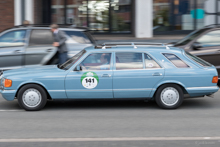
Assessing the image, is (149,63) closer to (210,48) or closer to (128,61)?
(128,61)

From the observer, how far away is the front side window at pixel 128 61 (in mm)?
8102

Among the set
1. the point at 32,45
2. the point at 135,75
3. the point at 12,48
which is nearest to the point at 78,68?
the point at 135,75

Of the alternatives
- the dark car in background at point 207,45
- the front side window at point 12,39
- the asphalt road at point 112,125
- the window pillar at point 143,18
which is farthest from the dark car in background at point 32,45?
the window pillar at point 143,18

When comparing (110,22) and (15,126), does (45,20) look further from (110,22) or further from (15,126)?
(15,126)

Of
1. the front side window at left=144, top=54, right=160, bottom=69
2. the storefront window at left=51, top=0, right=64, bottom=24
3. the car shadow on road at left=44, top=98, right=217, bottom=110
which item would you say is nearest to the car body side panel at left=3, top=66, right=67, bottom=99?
the car shadow on road at left=44, top=98, right=217, bottom=110

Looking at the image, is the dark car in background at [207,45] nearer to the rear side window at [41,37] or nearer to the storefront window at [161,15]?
the rear side window at [41,37]

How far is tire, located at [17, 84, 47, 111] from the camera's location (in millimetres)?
8000

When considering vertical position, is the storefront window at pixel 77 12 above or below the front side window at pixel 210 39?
above

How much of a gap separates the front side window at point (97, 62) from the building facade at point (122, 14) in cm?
996

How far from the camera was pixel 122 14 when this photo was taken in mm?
18469

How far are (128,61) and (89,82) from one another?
891 millimetres

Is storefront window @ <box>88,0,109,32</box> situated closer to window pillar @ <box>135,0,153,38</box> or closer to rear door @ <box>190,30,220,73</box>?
window pillar @ <box>135,0,153,38</box>

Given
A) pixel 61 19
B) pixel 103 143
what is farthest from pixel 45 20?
pixel 103 143

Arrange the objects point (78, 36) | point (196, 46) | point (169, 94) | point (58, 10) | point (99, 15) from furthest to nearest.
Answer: point (58, 10) → point (99, 15) → point (78, 36) → point (196, 46) → point (169, 94)
